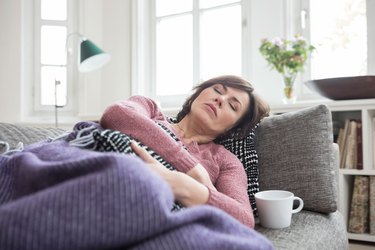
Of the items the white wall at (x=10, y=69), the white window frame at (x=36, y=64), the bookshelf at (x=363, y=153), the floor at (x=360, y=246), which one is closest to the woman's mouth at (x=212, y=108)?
the bookshelf at (x=363, y=153)

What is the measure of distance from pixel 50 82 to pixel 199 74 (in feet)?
5.02

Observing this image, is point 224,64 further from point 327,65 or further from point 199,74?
point 327,65

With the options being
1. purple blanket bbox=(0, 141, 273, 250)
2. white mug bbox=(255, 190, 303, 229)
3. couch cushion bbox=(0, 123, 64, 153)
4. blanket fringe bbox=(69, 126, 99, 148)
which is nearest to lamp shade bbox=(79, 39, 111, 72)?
couch cushion bbox=(0, 123, 64, 153)

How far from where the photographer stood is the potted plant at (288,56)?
7.61 ft

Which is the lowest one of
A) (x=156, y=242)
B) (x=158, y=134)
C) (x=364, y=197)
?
(x=364, y=197)

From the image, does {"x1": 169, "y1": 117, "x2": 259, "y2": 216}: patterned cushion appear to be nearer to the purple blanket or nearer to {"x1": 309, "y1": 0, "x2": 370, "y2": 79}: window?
the purple blanket

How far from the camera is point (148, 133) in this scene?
0.93 m

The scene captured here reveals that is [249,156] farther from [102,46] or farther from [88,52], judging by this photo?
[102,46]

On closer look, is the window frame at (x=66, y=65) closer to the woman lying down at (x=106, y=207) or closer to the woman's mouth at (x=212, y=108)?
the woman's mouth at (x=212, y=108)

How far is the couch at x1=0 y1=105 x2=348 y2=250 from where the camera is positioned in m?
1.05

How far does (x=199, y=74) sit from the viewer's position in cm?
322

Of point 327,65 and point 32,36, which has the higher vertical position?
point 32,36

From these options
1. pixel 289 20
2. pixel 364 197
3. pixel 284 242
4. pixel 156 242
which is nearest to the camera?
pixel 156 242

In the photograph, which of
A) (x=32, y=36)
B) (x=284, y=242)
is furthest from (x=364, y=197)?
(x=32, y=36)
